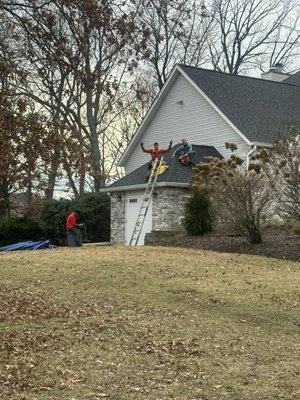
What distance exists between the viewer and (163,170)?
24562 millimetres

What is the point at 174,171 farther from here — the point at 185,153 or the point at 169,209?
the point at 169,209

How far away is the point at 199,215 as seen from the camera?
2105cm

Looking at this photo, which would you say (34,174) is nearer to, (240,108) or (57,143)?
(57,143)

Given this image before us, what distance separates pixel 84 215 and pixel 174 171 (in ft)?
19.3

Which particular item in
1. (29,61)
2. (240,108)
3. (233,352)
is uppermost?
(240,108)

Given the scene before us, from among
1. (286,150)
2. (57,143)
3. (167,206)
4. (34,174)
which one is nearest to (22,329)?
(57,143)

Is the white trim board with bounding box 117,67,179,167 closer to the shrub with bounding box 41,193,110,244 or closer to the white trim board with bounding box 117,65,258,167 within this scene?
the white trim board with bounding box 117,65,258,167

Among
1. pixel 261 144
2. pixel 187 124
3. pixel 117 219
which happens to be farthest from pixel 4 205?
pixel 261 144

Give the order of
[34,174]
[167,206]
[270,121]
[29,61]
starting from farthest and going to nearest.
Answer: [270,121]
[167,206]
[34,174]
[29,61]

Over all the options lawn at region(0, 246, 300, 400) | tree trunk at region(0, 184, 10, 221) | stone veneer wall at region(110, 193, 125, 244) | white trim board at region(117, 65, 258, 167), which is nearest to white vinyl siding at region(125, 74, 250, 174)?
white trim board at region(117, 65, 258, 167)

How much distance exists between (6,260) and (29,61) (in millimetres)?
5839

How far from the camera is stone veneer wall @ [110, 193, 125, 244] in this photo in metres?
26.7

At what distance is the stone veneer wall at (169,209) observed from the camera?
2414 cm

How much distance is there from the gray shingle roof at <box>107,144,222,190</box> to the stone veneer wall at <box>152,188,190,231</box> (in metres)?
0.45
